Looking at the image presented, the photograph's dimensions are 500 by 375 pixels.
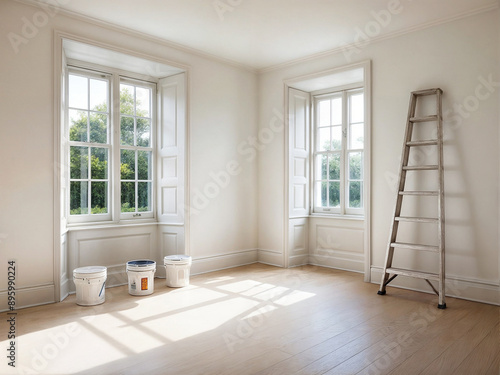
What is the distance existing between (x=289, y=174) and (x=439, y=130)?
2281 mm

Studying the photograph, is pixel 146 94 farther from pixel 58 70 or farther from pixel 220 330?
pixel 220 330

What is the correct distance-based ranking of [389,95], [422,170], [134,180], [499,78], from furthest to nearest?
1. [134,180]
2. [389,95]
3. [422,170]
4. [499,78]

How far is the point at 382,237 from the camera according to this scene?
16.2 feet

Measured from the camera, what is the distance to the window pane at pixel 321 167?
245 inches

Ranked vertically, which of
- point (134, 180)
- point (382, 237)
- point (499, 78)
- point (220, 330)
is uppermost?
point (499, 78)

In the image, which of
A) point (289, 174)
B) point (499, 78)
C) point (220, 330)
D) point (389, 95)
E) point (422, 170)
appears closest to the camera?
point (220, 330)

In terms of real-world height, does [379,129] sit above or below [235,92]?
below

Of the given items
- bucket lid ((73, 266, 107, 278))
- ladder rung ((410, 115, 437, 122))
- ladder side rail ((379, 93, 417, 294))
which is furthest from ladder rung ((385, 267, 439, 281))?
bucket lid ((73, 266, 107, 278))

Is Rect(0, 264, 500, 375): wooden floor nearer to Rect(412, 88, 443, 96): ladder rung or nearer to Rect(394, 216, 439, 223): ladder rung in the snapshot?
Rect(394, 216, 439, 223): ladder rung

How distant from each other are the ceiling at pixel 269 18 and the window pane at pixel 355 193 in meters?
1.97

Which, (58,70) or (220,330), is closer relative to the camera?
(220,330)

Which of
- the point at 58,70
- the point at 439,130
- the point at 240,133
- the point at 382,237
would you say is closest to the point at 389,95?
the point at 439,130

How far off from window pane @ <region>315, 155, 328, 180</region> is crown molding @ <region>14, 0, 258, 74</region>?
68.3 inches

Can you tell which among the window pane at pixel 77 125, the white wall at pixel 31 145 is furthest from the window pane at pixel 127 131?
the white wall at pixel 31 145
